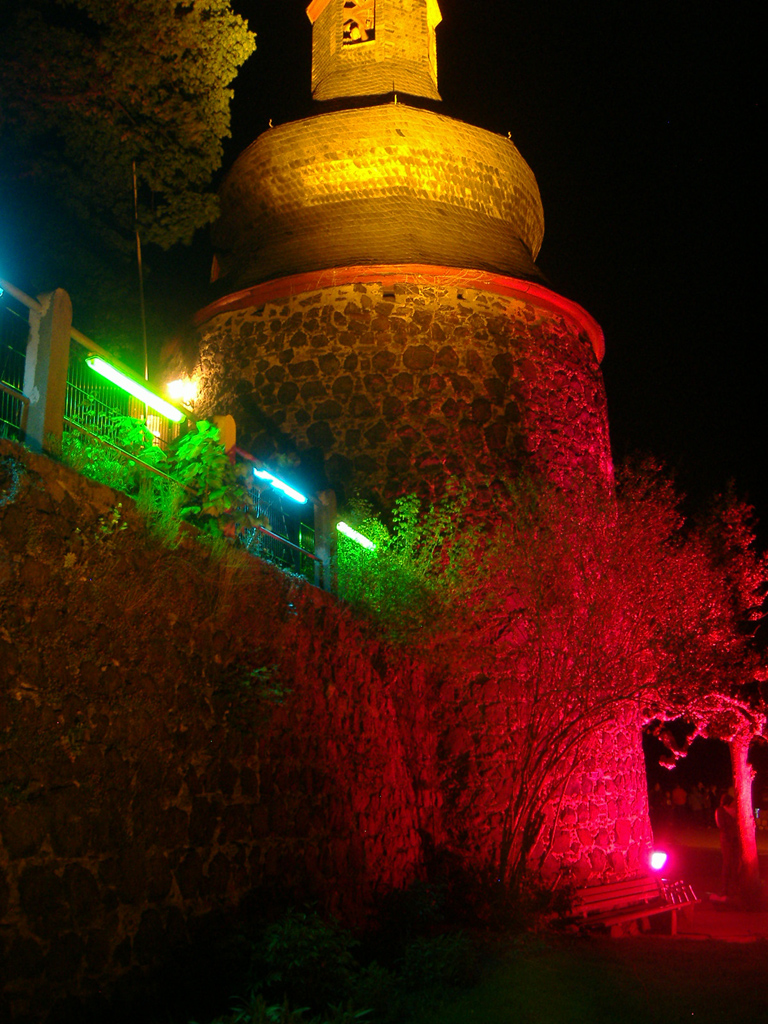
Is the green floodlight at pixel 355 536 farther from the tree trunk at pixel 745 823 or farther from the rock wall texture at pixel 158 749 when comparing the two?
the tree trunk at pixel 745 823

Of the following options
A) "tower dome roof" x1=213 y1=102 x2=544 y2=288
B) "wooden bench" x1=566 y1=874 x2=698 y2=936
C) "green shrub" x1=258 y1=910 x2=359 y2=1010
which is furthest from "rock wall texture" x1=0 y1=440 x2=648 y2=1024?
Result: "tower dome roof" x1=213 y1=102 x2=544 y2=288

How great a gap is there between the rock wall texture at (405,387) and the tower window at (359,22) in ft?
19.3

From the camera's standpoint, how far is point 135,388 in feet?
21.7

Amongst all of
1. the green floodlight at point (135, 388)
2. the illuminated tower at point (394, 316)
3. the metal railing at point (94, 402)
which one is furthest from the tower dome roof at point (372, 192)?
the metal railing at point (94, 402)

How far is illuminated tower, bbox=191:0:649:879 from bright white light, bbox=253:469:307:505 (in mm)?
1889

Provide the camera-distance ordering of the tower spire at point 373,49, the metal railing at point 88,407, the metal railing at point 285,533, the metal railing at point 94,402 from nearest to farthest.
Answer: the metal railing at point 88,407 → the metal railing at point 94,402 → the metal railing at point 285,533 → the tower spire at point 373,49

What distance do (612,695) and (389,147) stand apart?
25.0 feet

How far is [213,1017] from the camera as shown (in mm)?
5074

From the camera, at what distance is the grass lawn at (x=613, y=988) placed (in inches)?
229

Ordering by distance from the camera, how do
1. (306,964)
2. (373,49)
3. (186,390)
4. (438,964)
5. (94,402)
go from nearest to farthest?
1. (306,964)
2. (438,964)
3. (94,402)
4. (186,390)
5. (373,49)

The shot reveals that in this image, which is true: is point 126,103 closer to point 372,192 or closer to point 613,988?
point 372,192

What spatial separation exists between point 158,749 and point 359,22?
13.4 m

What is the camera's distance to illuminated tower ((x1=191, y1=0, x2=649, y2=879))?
433 inches

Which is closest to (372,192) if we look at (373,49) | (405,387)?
(405,387)
